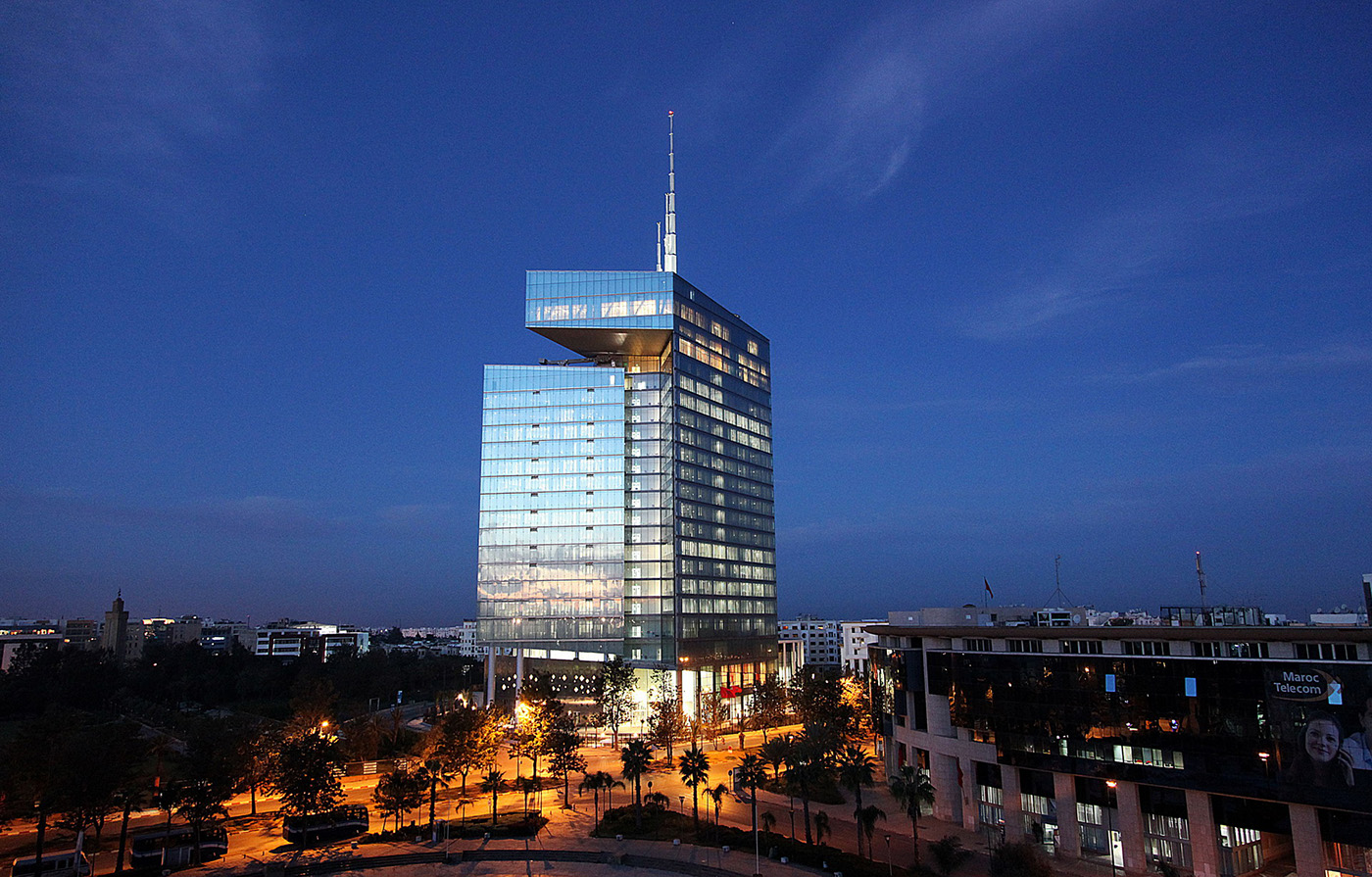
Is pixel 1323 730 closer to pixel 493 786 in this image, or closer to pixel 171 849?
pixel 493 786

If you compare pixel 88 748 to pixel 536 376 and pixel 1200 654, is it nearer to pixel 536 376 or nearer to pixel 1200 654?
pixel 1200 654

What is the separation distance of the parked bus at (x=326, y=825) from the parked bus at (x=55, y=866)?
47.2 feet

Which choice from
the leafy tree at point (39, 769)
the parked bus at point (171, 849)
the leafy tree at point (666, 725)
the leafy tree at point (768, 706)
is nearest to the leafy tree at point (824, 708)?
the leafy tree at point (768, 706)

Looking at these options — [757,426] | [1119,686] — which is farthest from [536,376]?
[1119,686]

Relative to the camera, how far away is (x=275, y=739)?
8600cm

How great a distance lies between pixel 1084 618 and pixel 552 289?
372 ft

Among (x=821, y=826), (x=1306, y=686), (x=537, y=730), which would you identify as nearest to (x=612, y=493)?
(x=537, y=730)

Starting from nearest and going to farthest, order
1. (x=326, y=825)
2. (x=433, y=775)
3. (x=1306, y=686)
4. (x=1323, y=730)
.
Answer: (x=1323, y=730) → (x=1306, y=686) → (x=326, y=825) → (x=433, y=775)

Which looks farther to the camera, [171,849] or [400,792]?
[400,792]

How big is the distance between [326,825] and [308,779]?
5926 mm

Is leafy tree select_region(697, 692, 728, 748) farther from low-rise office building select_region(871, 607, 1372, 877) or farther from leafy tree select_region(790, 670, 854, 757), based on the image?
low-rise office building select_region(871, 607, 1372, 877)

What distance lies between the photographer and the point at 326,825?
239 feet

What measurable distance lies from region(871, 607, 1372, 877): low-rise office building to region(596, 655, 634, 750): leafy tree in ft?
192

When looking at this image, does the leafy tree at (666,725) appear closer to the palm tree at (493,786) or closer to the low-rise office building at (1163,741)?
the palm tree at (493,786)
